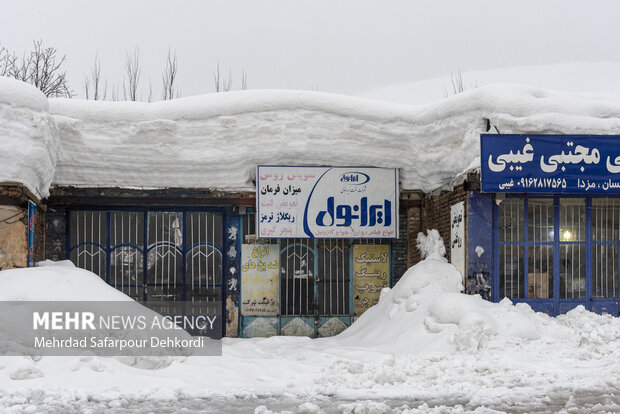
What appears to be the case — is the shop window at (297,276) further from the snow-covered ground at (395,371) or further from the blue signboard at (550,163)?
the blue signboard at (550,163)

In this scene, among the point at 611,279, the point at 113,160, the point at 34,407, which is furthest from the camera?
the point at 113,160

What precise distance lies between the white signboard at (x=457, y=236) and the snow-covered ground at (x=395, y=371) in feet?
0.74

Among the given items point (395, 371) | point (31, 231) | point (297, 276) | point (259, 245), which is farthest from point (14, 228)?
point (395, 371)

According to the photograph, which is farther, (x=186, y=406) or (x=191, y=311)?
(x=191, y=311)

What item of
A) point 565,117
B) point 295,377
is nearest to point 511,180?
point 565,117

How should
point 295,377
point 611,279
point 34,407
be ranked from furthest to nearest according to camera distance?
point 611,279
point 295,377
point 34,407

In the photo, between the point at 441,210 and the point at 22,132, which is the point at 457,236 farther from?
the point at 22,132

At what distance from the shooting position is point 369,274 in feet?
39.6

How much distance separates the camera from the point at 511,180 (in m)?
9.63

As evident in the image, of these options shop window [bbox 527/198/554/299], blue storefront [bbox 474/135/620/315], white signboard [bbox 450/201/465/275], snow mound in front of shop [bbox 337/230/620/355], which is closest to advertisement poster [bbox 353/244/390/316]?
snow mound in front of shop [bbox 337/230/620/355]

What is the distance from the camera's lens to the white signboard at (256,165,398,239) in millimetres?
11656

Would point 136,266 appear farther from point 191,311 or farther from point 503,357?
point 503,357

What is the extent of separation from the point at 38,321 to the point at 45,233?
4.22 metres

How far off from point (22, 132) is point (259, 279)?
4.65 metres
